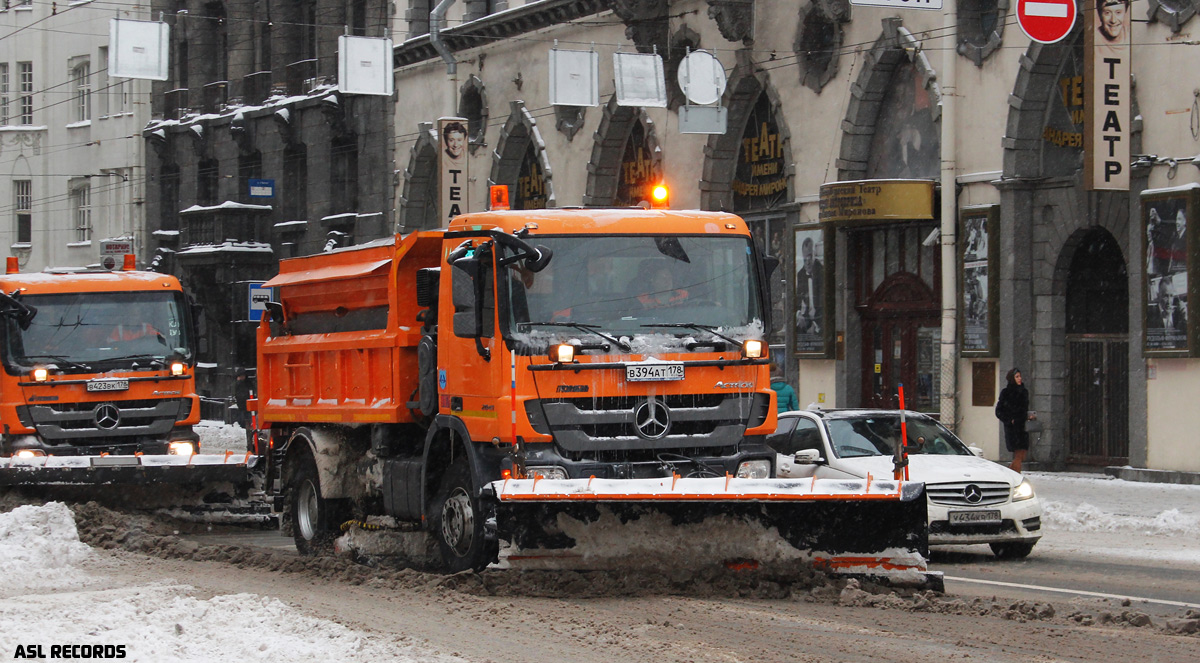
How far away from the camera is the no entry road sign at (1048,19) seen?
2250 centimetres

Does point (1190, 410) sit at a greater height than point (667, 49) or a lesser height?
lesser

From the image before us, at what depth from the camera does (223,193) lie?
50000mm

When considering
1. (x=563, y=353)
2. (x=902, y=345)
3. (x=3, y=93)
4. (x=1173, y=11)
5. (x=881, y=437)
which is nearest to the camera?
(x=563, y=353)

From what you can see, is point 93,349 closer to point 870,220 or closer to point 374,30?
point 870,220

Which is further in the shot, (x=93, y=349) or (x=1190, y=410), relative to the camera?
(x=1190, y=410)

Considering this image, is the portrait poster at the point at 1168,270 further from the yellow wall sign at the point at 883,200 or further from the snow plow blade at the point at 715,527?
the snow plow blade at the point at 715,527

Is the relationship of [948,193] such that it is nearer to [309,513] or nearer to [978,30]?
[978,30]

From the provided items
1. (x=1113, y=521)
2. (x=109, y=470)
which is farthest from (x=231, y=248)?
(x=1113, y=521)

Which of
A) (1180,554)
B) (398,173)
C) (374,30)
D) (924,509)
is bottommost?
(1180,554)

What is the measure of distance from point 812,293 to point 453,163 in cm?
897

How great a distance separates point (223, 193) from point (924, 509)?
1643 inches

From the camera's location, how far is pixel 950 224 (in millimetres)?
25719

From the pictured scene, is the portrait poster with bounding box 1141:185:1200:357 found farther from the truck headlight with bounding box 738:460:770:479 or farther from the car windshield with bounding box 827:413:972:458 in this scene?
the truck headlight with bounding box 738:460:770:479

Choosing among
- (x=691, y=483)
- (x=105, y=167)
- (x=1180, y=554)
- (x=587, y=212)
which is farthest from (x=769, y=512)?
(x=105, y=167)
